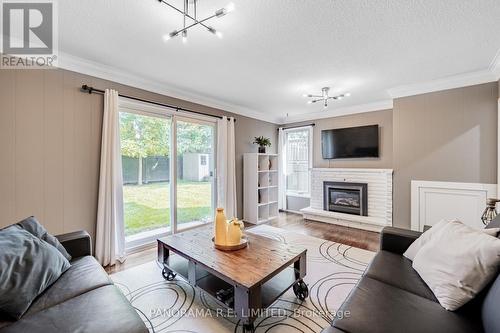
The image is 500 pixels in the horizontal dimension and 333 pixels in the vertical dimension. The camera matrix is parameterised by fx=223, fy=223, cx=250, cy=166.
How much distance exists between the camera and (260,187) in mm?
4727

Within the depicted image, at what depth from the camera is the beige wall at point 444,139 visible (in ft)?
9.57

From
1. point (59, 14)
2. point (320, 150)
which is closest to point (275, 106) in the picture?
point (320, 150)

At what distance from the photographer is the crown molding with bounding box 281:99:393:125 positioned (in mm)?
4203

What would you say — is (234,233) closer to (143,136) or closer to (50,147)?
(143,136)

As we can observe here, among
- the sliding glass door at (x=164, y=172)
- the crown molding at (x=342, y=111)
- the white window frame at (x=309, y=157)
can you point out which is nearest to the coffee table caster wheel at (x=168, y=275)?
the sliding glass door at (x=164, y=172)

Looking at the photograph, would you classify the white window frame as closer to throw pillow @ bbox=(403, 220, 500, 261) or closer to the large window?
the large window

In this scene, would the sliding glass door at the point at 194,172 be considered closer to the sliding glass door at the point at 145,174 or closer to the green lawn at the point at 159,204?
the green lawn at the point at 159,204

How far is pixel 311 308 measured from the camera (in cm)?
190

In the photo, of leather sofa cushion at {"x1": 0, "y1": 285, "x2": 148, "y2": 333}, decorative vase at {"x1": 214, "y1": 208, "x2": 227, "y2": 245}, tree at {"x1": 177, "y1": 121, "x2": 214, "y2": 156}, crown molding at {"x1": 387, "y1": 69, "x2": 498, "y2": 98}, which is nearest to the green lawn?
tree at {"x1": 177, "y1": 121, "x2": 214, "y2": 156}

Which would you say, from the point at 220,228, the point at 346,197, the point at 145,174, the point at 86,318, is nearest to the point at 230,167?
the point at 145,174

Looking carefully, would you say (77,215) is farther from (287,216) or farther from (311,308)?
(287,216)

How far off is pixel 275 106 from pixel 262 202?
2061 mm

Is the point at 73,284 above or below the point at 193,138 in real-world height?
below

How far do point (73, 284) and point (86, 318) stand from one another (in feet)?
1.42
